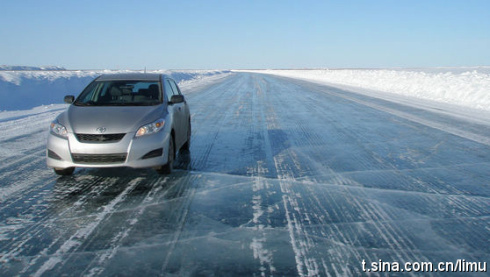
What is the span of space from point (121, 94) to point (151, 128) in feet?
4.99

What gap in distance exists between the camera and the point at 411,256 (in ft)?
11.4

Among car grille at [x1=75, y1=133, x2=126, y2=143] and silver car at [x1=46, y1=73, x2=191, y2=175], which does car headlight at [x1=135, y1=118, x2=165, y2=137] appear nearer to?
silver car at [x1=46, y1=73, x2=191, y2=175]

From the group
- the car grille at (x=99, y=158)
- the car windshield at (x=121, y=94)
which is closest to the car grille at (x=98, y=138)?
the car grille at (x=99, y=158)

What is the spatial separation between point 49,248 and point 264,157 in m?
4.31

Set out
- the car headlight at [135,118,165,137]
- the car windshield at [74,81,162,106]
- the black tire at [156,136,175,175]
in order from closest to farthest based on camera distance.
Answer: the car headlight at [135,118,165,137]
the black tire at [156,136,175,175]
the car windshield at [74,81,162,106]

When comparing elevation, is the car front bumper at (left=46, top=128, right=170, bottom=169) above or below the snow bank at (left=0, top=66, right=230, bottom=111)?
above

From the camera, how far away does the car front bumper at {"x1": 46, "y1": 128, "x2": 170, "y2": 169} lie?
534 centimetres

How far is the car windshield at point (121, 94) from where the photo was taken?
6.57m

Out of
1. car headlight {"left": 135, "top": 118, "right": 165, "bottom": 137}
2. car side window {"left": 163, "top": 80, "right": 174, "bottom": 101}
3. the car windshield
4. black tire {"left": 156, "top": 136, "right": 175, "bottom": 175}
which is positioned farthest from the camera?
car side window {"left": 163, "top": 80, "right": 174, "bottom": 101}

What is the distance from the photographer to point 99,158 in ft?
17.6

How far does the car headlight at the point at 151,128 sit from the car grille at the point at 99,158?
0.39 meters

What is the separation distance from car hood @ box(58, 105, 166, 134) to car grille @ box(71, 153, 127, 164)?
319 millimetres

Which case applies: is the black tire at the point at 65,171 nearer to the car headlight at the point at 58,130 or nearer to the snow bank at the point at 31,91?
the car headlight at the point at 58,130

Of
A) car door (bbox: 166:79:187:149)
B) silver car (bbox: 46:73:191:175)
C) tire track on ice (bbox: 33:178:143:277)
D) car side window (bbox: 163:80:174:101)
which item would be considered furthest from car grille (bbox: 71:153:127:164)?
car side window (bbox: 163:80:174:101)
